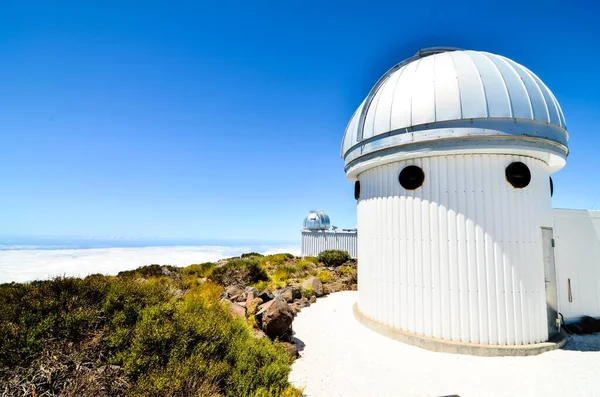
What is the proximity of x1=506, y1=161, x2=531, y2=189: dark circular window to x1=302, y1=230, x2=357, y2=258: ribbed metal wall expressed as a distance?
56.9 ft

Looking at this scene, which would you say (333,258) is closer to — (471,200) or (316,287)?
(316,287)

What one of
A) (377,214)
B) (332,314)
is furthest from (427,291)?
(332,314)

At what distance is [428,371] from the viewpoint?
4121mm

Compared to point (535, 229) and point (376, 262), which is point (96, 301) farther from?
point (535, 229)

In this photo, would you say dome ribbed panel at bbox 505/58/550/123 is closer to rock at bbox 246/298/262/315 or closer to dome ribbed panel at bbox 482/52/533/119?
dome ribbed panel at bbox 482/52/533/119

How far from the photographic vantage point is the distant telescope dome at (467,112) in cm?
479

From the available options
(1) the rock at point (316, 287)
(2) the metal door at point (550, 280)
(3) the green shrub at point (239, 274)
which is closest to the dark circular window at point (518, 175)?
(2) the metal door at point (550, 280)

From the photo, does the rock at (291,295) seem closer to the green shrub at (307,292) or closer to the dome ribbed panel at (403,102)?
the green shrub at (307,292)

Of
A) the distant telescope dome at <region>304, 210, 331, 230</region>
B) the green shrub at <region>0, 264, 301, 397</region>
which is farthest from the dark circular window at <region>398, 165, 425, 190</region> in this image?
the distant telescope dome at <region>304, 210, 331, 230</region>

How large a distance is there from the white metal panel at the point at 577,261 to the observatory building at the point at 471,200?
2.23 feet

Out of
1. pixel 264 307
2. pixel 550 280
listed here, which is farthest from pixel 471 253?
pixel 264 307

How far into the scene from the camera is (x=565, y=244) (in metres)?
5.82

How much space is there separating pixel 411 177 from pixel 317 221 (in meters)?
21.6

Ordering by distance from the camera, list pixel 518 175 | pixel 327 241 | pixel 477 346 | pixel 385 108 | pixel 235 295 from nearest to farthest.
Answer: pixel 477 346
pixel 518 175
pixel 385 108
pixel 235 295
pixel 327 241
